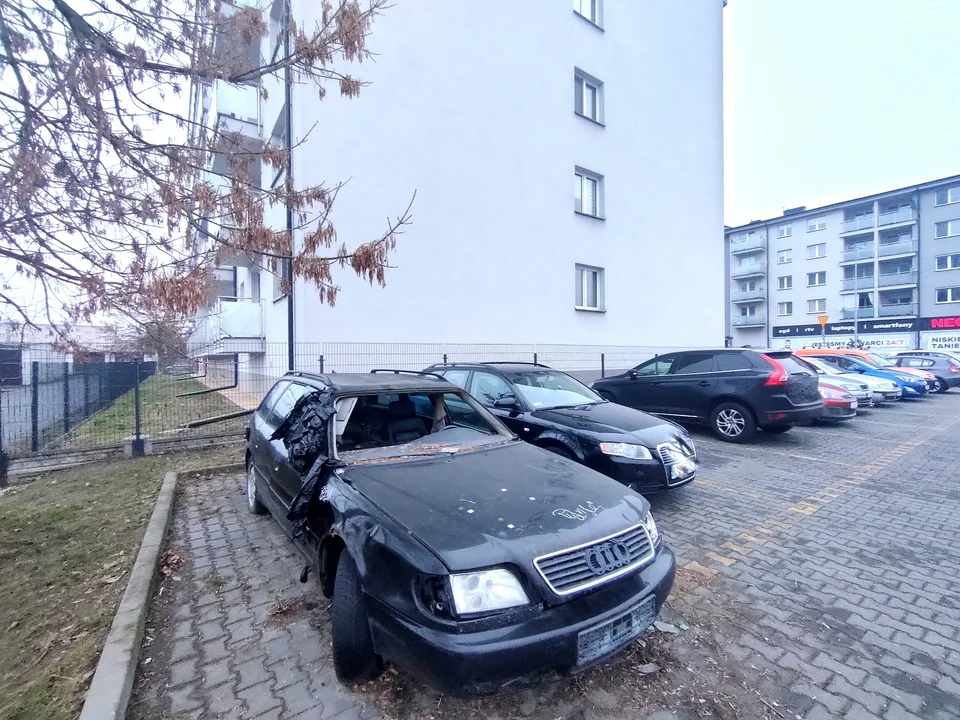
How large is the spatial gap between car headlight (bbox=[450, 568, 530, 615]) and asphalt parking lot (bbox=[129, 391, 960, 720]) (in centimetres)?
65

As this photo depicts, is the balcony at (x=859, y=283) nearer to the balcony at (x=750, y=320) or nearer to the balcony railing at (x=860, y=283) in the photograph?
the balcony railing at (x=860, y=283)

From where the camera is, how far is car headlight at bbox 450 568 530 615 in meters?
2.08

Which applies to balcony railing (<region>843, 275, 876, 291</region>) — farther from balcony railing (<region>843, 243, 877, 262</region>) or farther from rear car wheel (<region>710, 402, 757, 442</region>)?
rear car wheel (<region>710, 402, 757, 442</region>)

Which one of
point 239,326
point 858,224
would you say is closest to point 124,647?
point 239,326

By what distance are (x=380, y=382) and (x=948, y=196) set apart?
51.1 meters

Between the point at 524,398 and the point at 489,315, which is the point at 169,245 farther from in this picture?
the point at 489,315

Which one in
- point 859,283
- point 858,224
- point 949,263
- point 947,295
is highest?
point 858,224

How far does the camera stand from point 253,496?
16.5 ft

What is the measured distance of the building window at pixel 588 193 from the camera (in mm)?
15992

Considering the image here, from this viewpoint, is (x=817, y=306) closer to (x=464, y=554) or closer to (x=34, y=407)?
(x=464, y=554)

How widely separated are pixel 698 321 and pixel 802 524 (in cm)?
1573

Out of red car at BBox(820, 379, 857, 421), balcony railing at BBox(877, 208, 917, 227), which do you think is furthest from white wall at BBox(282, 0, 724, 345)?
balcony railing at BBox(877, 208, 917, 227)

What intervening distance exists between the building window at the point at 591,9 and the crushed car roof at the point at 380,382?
56.1 feet

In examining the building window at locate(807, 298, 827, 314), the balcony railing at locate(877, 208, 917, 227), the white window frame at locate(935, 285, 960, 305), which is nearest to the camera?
the white window frame at locate(935, 285, 960, 305)
